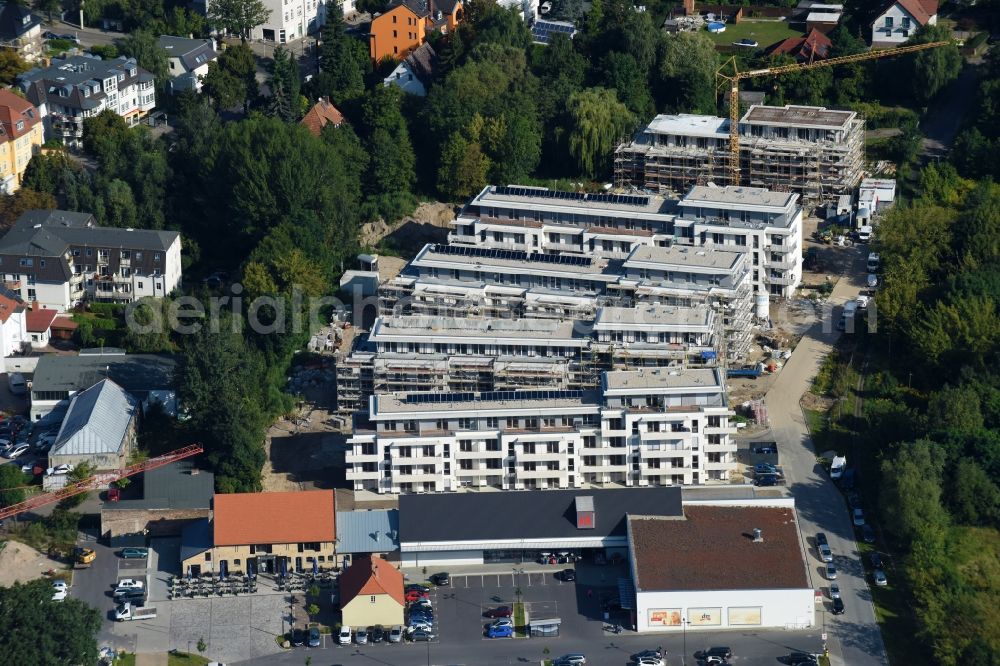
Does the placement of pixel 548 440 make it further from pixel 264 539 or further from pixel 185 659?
pixel 185 659

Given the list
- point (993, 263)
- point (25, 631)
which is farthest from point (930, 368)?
point (25, 631)

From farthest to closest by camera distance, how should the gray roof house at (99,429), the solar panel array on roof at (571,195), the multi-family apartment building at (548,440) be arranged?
1. the solar panel array on roof at (571,195)
2. the gray roof house at (99,429)
3. the multi-family apartment building at (548,440)

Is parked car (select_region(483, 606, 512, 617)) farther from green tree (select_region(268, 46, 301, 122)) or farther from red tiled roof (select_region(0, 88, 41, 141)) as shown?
red tiled roof (select_region(0, 88, 41, 141))

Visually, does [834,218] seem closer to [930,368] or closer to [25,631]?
[930,368]

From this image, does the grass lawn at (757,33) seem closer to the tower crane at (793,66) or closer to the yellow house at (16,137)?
the tower crane at (793,66)

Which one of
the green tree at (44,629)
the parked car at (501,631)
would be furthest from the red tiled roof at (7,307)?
the parked car at (501,631)
